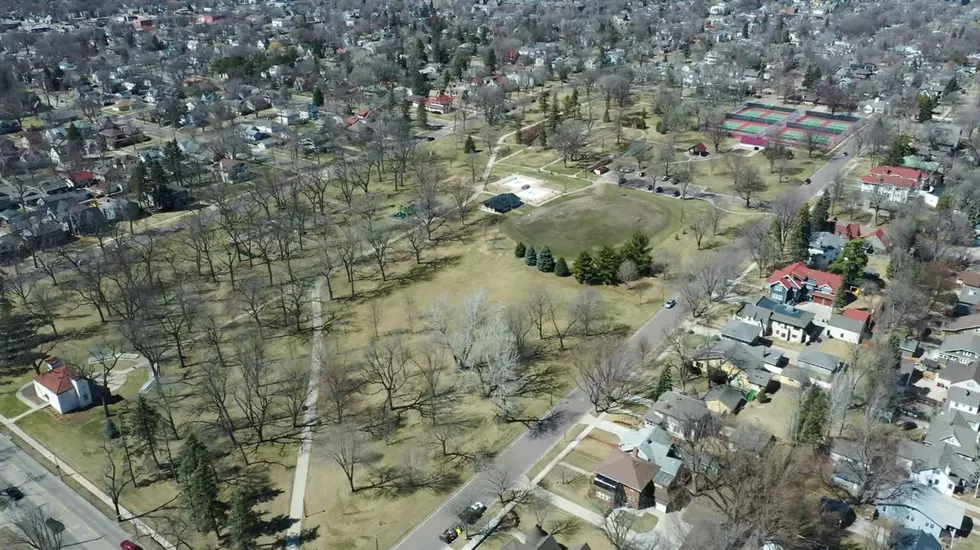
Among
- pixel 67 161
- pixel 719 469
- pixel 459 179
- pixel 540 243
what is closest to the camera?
pixel 719 469

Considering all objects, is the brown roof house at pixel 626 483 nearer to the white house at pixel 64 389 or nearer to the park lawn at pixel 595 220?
the park lawn at pixel 595 220

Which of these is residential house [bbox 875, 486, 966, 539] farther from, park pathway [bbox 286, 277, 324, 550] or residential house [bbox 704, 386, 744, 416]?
park pathway [bbox 286, 277, 324, 550]

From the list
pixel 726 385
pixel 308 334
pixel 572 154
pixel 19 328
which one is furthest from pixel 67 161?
pixel 726 385

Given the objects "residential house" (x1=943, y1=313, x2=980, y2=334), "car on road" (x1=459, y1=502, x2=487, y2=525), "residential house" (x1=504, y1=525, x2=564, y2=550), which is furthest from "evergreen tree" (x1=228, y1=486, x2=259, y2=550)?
"residential house" (x1=943, y1=313, x2=980, y2=334)

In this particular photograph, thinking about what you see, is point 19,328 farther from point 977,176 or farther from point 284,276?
point 977,176

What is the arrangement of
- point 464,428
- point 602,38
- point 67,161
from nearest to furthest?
point 464,428 < point 67,161 < point 602,38

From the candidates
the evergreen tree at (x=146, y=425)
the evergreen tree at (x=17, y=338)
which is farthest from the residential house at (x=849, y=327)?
the evergreen tree at (x=17, y=338)

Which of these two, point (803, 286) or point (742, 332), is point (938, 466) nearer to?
point (742, 332)

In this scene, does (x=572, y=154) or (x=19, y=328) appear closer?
(x=19, y=328)
